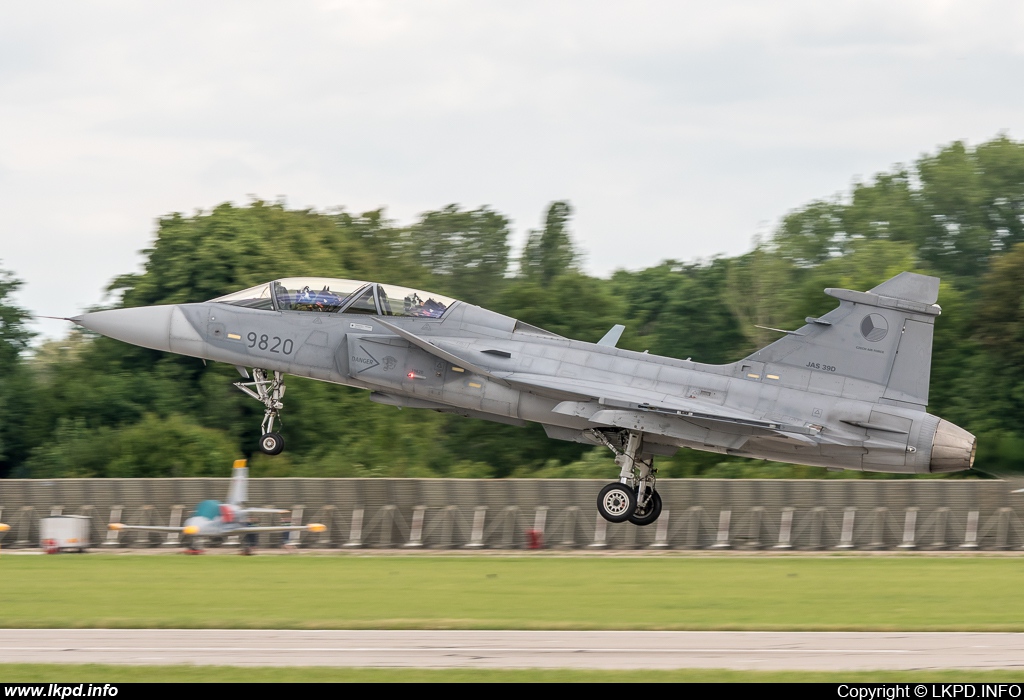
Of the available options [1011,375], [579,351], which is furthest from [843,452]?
[1011,375]

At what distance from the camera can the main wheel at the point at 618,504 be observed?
21.2 meters

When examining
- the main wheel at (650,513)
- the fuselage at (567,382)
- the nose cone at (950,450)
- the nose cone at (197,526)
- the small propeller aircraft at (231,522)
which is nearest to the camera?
the nose cone at (950,450)

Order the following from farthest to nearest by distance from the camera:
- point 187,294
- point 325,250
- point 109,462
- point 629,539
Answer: point 325,250 → point 187,294 → point 109,462 → point 629,539

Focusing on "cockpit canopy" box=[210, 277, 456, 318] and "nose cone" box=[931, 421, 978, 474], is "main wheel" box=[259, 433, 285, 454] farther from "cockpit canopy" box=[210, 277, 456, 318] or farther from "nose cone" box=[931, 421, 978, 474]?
"nose cone" box=[931, 421, 978, 474]

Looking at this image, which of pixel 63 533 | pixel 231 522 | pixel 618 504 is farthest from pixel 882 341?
pixel 63 533

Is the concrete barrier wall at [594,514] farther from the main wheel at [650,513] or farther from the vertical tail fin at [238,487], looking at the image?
the main wheel at [650,513]

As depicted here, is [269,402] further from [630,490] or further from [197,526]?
[630,490]

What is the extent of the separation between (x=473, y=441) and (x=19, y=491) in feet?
58.9

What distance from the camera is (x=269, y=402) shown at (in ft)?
71.2

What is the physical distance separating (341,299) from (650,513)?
6.60m

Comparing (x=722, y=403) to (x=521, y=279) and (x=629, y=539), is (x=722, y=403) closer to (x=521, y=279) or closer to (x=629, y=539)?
(x=629, y=539)

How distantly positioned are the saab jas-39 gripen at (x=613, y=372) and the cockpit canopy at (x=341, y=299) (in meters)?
0.02

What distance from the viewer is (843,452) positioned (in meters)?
20.8

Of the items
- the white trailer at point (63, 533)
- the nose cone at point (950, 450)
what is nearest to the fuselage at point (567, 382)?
the nose cone at point (950, 450)
